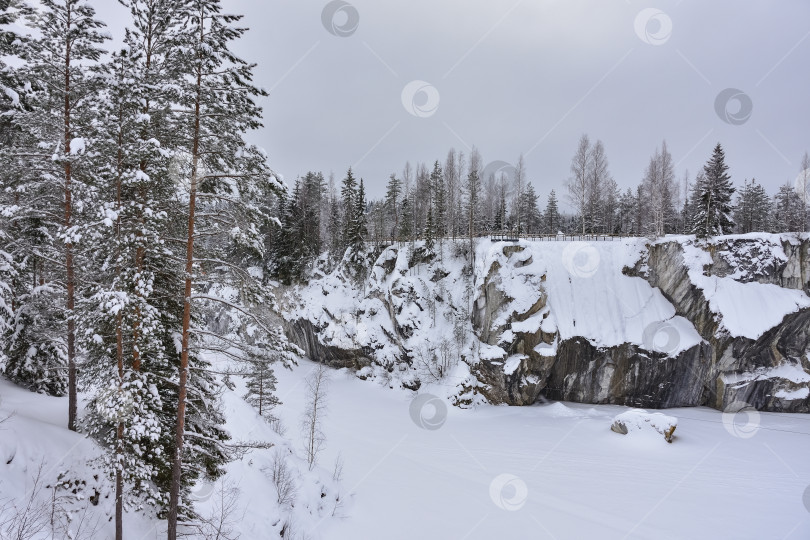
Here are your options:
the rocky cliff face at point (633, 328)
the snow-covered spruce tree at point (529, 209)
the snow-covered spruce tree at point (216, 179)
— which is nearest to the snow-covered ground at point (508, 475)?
the rocky cliff face at point (633, 328)

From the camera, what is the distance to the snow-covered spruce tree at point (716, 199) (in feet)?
87.0

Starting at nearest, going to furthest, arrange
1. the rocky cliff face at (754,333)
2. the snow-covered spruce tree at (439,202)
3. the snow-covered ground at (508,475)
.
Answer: the snow-covered ground at (508,475)
the rocky cliff face at (754,333)
the snow-covered spruce tree at (439,202)

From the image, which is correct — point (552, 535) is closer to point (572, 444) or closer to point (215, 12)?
point (572, 444)

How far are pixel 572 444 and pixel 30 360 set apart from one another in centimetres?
2435

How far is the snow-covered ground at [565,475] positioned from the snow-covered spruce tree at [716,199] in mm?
13982

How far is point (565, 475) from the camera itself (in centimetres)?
1673

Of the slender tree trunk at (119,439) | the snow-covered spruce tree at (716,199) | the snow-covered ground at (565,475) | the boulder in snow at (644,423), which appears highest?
the snow-covered spruce tree at (716,199)

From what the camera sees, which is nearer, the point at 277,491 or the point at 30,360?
the point at 30,360

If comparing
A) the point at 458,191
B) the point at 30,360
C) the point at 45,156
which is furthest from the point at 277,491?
the point at 458,191

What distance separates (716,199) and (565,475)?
25.9 meters

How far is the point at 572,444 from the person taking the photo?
19609mm

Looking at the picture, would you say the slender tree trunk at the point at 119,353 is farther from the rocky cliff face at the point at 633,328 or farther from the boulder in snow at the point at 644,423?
the boulder in snow at the point at 644,423

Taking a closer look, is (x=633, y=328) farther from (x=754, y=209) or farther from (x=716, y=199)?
(x=754, y=209)

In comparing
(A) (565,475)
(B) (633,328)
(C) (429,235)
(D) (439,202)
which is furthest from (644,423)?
(D) (439,202)
